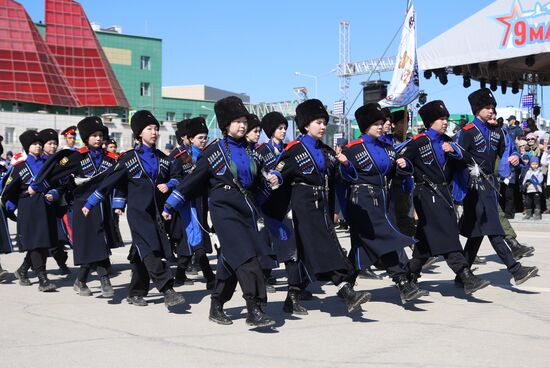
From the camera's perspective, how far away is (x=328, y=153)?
7652 millimetres

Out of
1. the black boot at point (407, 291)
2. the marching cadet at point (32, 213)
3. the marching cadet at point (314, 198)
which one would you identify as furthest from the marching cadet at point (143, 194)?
the black boot at point (407, 291)

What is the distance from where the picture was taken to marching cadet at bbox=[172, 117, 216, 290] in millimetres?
9540

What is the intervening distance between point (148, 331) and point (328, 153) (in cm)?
231

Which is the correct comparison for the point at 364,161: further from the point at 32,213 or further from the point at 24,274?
the point at 24,274

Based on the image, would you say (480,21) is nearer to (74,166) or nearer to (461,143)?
(461,143)

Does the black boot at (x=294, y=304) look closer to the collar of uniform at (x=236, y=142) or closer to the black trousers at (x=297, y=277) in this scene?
the black trousers at (x=297, y=277)

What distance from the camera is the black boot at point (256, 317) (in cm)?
676

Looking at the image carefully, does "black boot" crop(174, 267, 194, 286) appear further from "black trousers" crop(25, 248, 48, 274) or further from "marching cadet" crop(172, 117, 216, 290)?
"black trousers" crop(25, 248, 48, 274)

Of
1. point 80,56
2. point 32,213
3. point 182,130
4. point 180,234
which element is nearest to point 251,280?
point 180,234

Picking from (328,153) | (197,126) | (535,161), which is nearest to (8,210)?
(197,126)

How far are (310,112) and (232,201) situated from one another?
3.93ft

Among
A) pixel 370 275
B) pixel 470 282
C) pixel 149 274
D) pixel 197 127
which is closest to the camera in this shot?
pixel 470 282

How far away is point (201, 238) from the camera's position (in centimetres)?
918

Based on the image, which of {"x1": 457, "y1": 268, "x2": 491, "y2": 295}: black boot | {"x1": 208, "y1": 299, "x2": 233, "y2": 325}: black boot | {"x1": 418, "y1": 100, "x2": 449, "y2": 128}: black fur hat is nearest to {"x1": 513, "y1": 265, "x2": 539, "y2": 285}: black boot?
{"x1": 457, "y1": 268, "x2": 491, "y2": 295}: black boot
